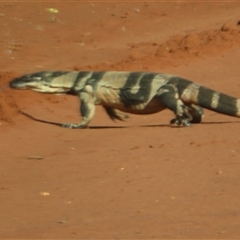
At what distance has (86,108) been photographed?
1199 centimetres

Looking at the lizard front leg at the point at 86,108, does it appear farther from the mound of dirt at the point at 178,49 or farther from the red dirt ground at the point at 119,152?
the mound of dirt at the point at 178,49

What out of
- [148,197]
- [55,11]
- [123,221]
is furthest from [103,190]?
[55,11]

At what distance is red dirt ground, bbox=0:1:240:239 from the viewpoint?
713cm

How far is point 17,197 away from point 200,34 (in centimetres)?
1111

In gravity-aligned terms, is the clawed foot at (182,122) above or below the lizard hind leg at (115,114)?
above

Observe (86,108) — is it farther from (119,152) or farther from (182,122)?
(119,152)

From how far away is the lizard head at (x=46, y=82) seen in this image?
12438 mm

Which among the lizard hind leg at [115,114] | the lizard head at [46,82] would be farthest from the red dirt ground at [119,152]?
the lizard head at [46,82]

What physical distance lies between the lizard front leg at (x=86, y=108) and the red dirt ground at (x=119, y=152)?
0.20 metres

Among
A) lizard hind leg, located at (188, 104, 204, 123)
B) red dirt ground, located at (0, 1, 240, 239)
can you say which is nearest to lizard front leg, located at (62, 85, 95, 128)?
red dirt ground, located at (0, 1, 240, 239)

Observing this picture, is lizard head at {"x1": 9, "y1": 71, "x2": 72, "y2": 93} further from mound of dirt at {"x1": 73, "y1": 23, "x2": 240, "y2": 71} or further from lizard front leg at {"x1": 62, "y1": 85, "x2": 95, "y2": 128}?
mound of dirt at {"x1": 73, "y1": 23, "x2": 240, "y2": 71}

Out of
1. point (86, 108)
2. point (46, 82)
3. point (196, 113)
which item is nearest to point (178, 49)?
point (46, 82)

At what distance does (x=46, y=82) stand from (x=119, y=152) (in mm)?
3100

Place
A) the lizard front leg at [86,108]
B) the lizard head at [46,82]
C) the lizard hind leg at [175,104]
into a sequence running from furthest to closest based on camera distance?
1. the lizard head at [46,82]
2. the lizard front leg at [86,108]
3. the lizard hind leg at [175,104]
